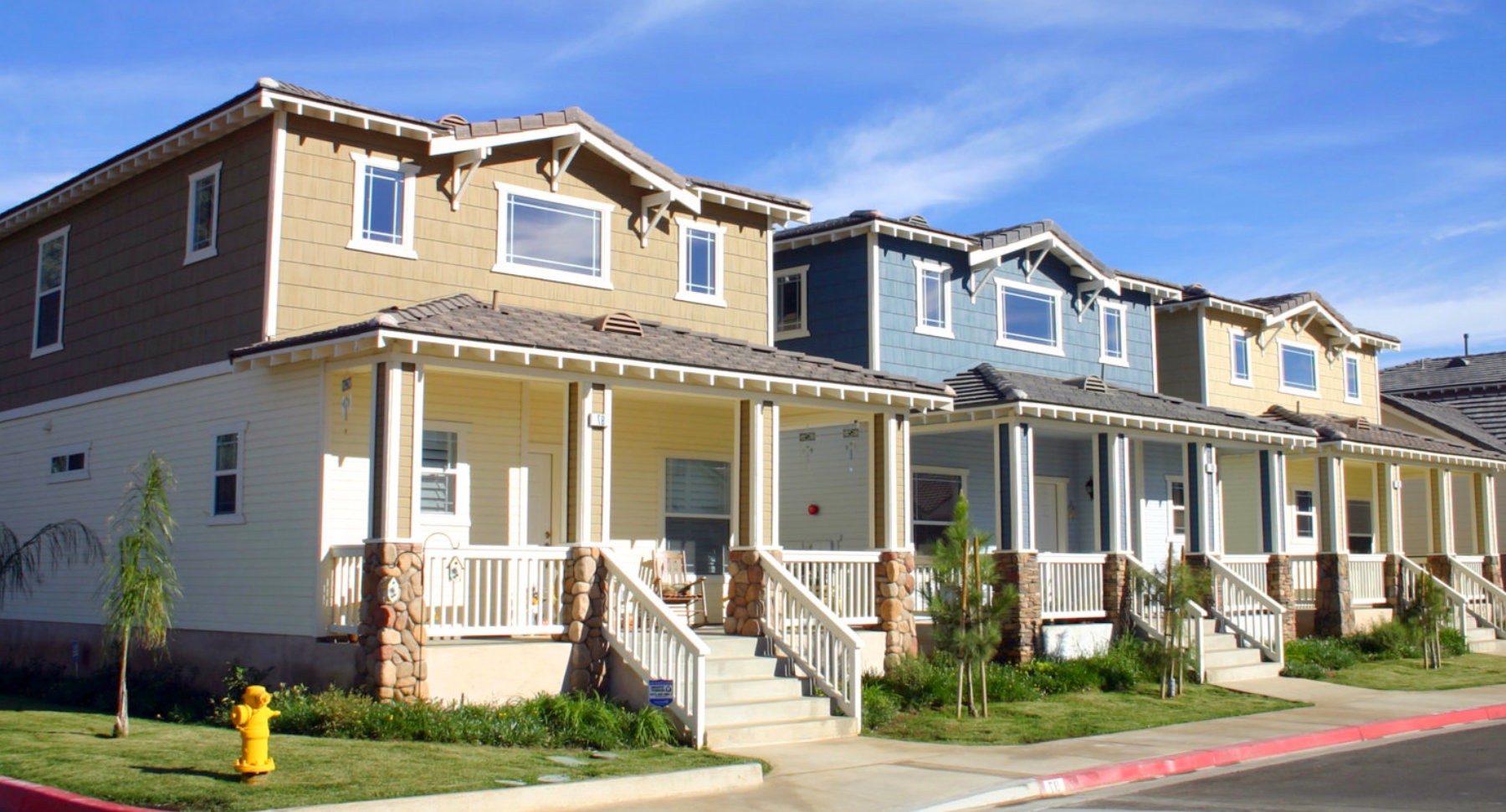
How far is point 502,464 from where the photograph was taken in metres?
18.3

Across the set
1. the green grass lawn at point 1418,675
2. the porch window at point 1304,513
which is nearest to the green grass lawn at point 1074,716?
the green grass lawn at point 1418,675

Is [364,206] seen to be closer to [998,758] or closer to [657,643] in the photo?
[657,643]

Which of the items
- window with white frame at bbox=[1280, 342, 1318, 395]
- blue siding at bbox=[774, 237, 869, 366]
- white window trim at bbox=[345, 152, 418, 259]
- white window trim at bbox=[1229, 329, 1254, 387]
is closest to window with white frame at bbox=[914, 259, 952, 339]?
blue siding at bbox=[774, 237, 869, 366]

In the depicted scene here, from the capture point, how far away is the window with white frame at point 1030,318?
25516 mm

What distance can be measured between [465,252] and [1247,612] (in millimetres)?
13633

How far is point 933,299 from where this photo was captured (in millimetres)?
24391

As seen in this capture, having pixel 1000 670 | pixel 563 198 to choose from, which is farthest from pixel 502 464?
pixel 1000 670

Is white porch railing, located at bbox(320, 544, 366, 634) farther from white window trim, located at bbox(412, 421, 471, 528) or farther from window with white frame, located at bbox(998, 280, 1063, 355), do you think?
window with white frame, located at bbox(998, 280, 1063, 355)

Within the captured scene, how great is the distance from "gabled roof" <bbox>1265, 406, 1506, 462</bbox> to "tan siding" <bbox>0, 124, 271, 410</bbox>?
772 inches

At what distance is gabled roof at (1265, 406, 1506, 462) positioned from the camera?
88.9 feet

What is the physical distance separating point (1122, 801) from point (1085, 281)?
16.2 metres

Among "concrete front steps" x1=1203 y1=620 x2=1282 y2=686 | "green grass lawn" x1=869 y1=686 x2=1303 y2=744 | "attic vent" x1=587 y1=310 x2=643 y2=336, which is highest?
"attic vent" x1=587 y1=310 x2=643 y2=336

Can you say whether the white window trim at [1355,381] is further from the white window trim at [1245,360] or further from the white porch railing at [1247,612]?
the white porch railing at [1247,612]

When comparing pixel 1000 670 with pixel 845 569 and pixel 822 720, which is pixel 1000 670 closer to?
pixel 845 569
